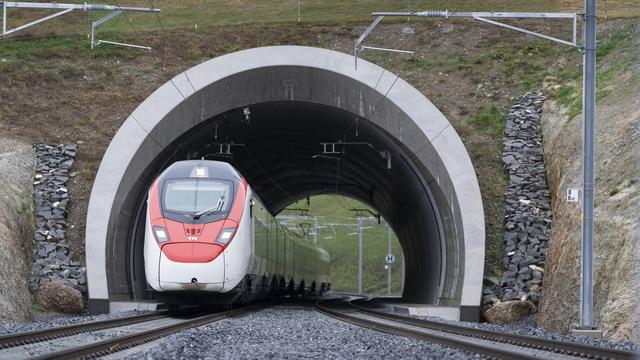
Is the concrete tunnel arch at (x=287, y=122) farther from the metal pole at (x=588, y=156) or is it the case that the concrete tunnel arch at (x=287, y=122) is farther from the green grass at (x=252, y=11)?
the green grass at (x=252, y=11)

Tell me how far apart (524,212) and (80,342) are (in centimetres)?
1419

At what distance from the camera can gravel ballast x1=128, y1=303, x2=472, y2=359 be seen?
10422 millimetres

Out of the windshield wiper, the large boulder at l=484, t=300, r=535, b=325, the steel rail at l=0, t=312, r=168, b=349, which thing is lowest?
the steel rail at l=0, t=312, r=168, b=349

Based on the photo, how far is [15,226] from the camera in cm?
2206

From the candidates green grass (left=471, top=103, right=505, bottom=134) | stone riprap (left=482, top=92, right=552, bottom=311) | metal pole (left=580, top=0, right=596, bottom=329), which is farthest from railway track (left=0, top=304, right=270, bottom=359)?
green grass (left=471, top=103, right=505, bottom=134)

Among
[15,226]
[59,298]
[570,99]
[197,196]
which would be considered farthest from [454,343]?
[570,99]

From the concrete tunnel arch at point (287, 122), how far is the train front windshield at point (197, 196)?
3.80 metres

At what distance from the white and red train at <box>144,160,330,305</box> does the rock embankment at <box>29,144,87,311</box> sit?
14.5 feet

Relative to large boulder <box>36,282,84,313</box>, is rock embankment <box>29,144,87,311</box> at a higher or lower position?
higher

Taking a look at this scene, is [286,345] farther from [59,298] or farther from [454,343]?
[59,298]

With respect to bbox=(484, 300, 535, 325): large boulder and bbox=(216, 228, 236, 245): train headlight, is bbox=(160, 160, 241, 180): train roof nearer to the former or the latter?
bbox=(216, 228, 236, 245): train headlight

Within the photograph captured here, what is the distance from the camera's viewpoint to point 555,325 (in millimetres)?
18984

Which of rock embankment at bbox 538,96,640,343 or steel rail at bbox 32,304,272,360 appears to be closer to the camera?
steel rail at bbox 32,304,272,360

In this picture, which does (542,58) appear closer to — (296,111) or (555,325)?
(296,111)
